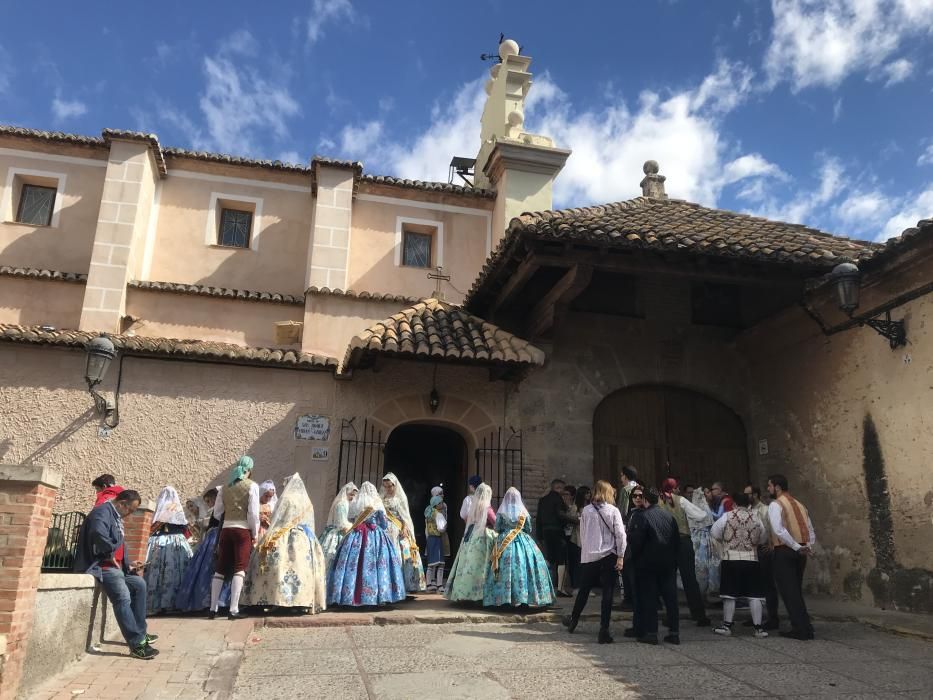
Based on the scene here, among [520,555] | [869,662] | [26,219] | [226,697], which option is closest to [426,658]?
[226,697]

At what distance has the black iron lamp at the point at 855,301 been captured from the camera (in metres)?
8.93

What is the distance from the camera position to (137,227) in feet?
47.1

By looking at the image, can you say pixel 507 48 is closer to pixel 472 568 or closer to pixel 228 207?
pixel 228 207

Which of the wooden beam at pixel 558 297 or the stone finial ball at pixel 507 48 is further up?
the stone finial ball at pixel 507 48

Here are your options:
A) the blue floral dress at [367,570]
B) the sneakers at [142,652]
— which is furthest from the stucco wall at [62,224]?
the sneakers at [142,652]

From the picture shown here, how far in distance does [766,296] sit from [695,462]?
9.71 ft

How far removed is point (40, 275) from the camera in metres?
13.9

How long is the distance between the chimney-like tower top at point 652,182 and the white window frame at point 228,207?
8004 mm

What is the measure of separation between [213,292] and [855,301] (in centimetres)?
1089

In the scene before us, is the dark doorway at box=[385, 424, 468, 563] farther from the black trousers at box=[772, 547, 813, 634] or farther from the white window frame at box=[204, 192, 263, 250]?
the black trousers at box=[772, 547, 813, 634]

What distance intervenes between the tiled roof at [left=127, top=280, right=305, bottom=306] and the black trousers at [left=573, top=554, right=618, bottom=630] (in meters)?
8.83

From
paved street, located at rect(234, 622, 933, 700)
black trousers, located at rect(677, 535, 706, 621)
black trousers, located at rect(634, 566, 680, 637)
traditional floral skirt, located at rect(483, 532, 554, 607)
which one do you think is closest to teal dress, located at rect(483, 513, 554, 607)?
traditional floral skirt, located at rect(483, 532, 554, 607)

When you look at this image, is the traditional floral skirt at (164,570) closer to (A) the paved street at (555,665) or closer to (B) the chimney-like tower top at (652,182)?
(A) the paved street at (555,665)

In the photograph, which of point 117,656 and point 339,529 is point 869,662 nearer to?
point 339,529
